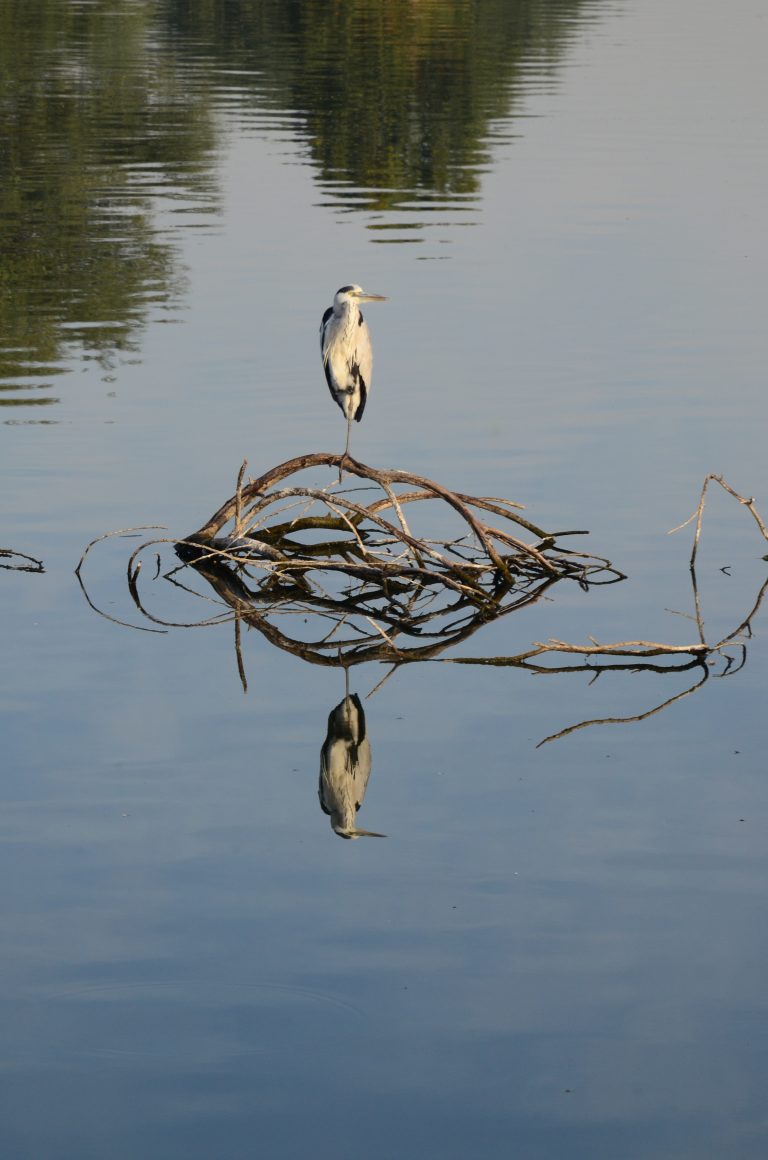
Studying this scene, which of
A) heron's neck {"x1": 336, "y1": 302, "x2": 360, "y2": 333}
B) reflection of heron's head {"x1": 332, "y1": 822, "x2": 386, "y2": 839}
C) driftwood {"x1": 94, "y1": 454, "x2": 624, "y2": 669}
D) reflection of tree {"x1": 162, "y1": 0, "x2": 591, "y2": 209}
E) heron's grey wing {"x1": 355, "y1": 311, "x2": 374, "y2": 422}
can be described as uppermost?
heron's neck {"x1": 336, "y1": 302, "x2": 360, "y2": 333}

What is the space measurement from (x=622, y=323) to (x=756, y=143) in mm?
20439

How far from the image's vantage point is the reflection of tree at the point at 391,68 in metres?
43.1

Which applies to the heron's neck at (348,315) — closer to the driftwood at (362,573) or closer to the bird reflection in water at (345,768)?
the driftwood at (362,573)

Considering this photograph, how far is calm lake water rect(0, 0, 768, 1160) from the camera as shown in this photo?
805 centimetres

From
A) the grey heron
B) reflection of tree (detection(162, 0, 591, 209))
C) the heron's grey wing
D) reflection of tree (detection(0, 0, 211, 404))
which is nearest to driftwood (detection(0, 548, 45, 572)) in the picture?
the grey heron

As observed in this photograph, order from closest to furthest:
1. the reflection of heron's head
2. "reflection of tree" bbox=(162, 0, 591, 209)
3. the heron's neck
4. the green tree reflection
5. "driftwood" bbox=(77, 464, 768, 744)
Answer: the reflection of heron's head < "driftwood" bbox=(77, 464, 768, 744) < the heron's neck < the green tree reflection < "reflection of tree" bbox=(162, 0, 591, 209)

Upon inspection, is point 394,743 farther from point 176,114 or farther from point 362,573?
point 176,114

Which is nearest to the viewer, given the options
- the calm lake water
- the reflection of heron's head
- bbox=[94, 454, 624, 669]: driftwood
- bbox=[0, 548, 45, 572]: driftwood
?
the calm lake water

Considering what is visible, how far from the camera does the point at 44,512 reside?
55.7ft

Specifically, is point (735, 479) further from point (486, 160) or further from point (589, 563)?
point (486, 160)

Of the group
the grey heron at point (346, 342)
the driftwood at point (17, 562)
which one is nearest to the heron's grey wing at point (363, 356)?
the grey heron at point (346, 342)

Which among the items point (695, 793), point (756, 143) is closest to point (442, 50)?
point (756, 143)

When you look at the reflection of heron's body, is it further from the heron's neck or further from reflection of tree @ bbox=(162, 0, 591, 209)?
reflection of tree @ bbox=(162, 0, 591, 209)

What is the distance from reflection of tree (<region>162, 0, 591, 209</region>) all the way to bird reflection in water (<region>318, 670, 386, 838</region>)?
2662cm
